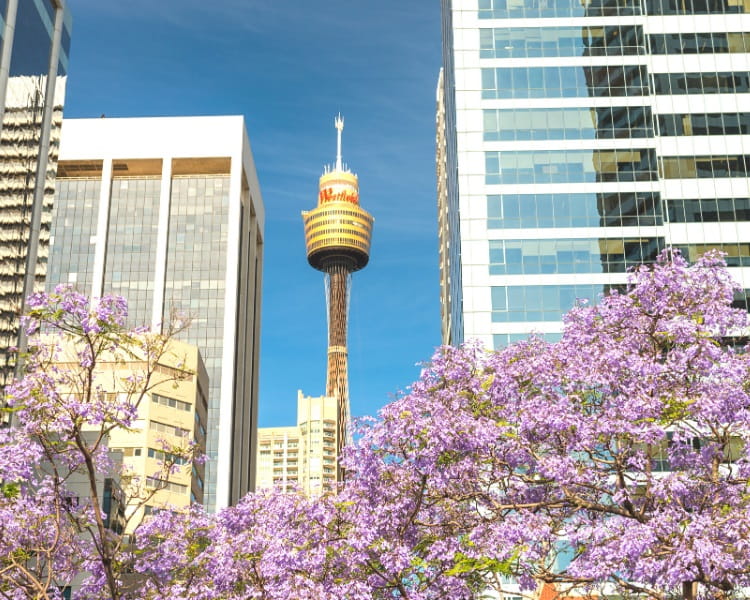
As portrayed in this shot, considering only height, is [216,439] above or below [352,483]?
above

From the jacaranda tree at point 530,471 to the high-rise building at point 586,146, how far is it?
38766mm

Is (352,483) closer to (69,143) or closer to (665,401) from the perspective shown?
(665,401)

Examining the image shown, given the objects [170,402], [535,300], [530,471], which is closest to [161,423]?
[170,402]

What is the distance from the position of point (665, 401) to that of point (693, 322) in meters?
1.73

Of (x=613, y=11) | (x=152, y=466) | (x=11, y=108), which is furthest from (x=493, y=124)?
(x=152, y=466)

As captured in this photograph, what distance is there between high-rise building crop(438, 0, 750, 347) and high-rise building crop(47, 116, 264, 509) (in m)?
66.2

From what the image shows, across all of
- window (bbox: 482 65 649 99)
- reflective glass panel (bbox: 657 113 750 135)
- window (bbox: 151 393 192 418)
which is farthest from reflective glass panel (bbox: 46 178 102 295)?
reflective glass panel (bbox: 657 113 750 135)

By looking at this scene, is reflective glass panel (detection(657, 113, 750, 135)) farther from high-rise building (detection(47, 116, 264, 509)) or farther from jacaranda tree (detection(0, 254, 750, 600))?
high-rise building (detection(47, 116, 264, 509))

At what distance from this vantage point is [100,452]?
22.3 meters

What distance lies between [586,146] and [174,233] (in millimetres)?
78996

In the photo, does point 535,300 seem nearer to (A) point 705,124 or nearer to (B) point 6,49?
(A) point 705,124

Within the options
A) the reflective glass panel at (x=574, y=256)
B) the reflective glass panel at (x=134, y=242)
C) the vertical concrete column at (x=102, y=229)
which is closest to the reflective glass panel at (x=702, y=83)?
the reflective glass panel at (x=574, y=256)

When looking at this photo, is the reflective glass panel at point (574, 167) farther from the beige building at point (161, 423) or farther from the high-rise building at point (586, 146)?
the beige building at point (161, 423)

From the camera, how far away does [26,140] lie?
221 ft
